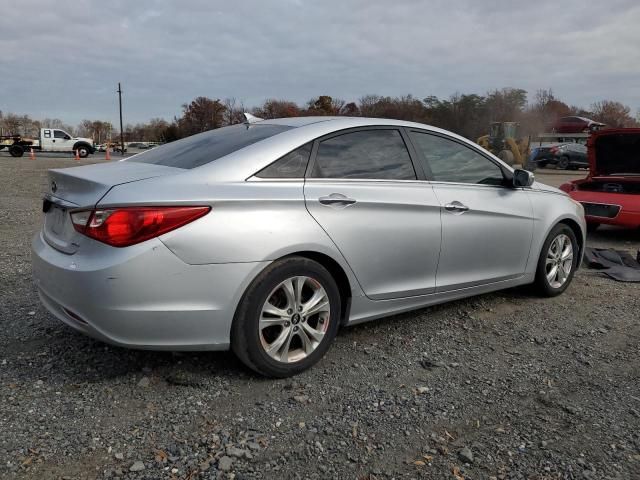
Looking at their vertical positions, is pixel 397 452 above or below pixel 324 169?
below

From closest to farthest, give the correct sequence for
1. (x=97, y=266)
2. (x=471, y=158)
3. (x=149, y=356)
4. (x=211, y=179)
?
(x=97, y=266) < (x=211, y=179) < (x=149, y=356) < (x=471, y=158)

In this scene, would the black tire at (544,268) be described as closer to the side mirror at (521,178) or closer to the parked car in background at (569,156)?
the side mirror at (521,178)

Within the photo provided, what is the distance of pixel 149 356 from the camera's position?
3277mm

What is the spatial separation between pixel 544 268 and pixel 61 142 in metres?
36.8

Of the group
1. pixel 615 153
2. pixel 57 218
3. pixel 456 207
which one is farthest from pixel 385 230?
pixel 615 153

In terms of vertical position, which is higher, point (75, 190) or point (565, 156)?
point (565, 156)

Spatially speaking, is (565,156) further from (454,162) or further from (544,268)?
(454,162)

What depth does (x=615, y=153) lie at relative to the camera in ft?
25.3

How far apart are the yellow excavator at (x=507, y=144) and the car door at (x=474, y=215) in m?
22.4

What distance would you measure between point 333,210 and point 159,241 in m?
1.03

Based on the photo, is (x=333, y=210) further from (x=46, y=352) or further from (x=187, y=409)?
(x=46, y=352)

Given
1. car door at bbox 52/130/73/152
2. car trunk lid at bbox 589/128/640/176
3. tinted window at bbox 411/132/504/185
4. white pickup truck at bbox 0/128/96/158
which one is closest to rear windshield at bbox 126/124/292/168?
tinted window at bbox 411/132/504/185

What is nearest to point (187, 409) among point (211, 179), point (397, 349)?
point (211, 179)

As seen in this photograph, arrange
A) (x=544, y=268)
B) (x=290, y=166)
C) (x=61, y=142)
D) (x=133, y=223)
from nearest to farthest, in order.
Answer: (x=133, y=223), (x=290, y=166), (x=544, y=268), (x=61, y=142)
